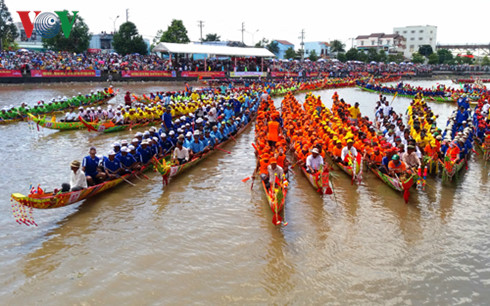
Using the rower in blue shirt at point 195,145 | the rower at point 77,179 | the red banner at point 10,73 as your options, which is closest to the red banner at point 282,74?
the red banner at point 10,73

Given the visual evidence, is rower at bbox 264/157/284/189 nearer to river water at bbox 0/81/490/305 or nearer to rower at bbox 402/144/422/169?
river water at bbox 0/81/490/305

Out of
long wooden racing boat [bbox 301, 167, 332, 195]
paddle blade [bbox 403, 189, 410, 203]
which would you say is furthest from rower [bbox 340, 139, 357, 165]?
paddle blade [bbox 403, 189, 410, 203]

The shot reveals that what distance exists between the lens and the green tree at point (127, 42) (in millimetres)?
51869

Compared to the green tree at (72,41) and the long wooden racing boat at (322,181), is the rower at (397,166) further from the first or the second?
the green tree at (72,41)

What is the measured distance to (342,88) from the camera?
45.5 m

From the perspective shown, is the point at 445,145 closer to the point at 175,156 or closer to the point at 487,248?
the point at 487,248

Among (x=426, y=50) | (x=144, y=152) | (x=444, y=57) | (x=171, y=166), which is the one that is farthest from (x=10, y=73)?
(x=426, y=50)

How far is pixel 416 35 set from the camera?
351 ft

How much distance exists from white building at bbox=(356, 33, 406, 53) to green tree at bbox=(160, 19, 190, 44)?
56.9 metres

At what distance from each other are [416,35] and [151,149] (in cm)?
11477

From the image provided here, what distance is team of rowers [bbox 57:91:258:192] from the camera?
9.12 metres

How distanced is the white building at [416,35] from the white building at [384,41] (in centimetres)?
245

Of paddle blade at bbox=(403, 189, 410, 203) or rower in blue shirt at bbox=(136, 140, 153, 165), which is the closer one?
paddle blade at bbox=(403, 189, 410, 203)

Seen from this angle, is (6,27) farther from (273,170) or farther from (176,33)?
(273,170)
